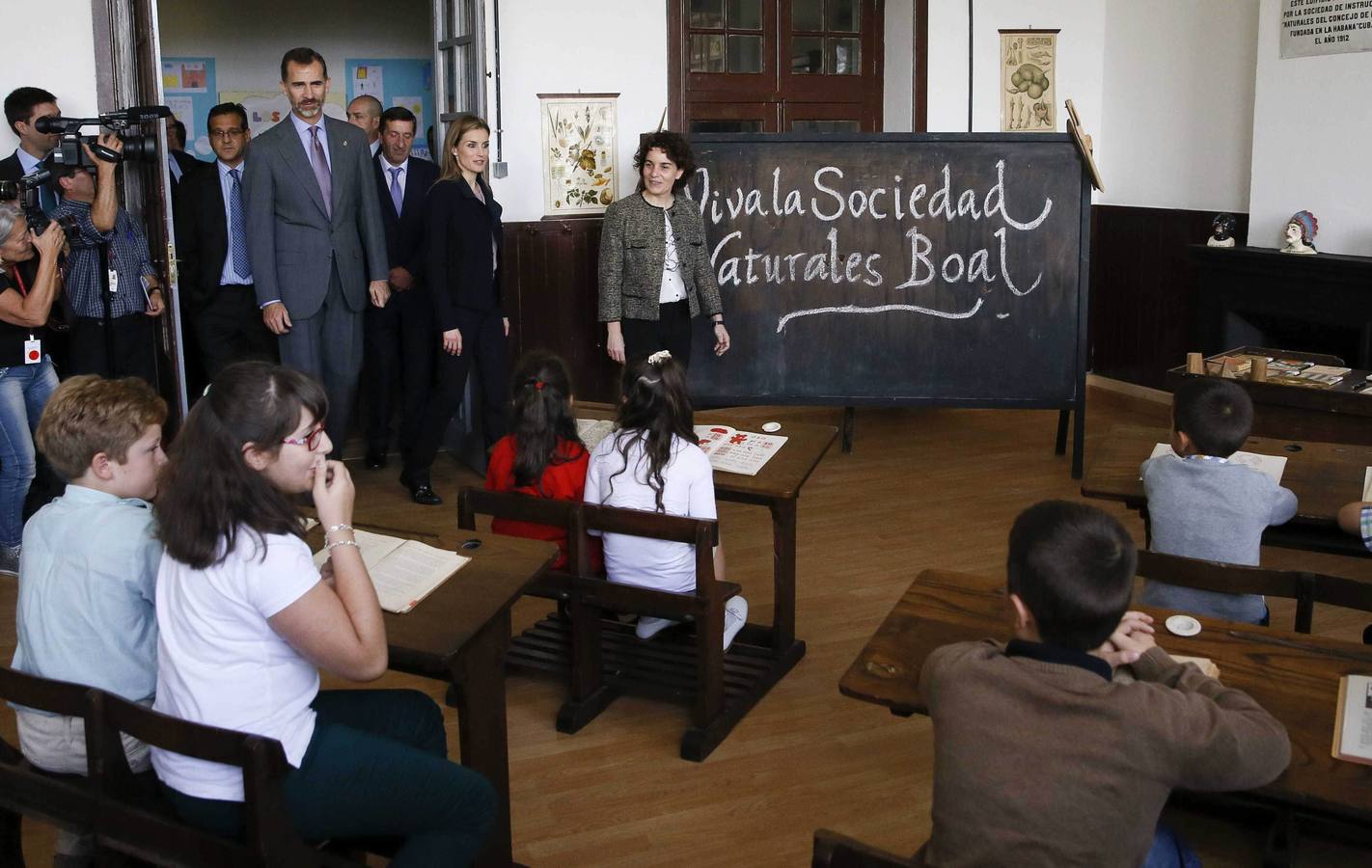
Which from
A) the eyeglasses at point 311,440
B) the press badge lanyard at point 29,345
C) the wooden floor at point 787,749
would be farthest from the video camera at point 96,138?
the eyeglasses at point 311,440

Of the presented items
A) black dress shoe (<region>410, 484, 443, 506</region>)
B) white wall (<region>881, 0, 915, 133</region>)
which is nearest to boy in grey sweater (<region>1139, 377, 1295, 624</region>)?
black dress shoe (<region>410, 484, 443, 506</region>)

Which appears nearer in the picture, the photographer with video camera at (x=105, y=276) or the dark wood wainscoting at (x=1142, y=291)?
the photographer with video camera at (x=105, y=276)

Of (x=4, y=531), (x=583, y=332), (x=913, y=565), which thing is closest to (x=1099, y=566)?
(x=913, y=565)

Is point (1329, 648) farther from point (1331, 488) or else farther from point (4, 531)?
point (4, 531)

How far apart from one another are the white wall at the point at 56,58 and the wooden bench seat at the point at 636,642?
2.47 meters

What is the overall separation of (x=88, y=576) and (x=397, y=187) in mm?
3625

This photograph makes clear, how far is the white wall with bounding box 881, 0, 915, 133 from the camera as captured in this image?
6.46 metres

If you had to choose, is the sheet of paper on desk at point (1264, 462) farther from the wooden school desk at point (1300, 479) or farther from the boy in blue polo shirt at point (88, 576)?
the boy in blue polo shirt at point (88, 576)

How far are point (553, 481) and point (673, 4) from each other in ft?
11.4

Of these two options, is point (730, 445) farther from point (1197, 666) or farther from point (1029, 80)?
point (1029, 80)

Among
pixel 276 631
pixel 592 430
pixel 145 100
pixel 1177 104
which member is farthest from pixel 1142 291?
pixel 276 631

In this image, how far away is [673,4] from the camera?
19.8ft

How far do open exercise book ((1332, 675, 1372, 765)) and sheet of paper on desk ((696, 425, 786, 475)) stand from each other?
165 cm

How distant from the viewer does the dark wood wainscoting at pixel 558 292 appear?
5.86m
